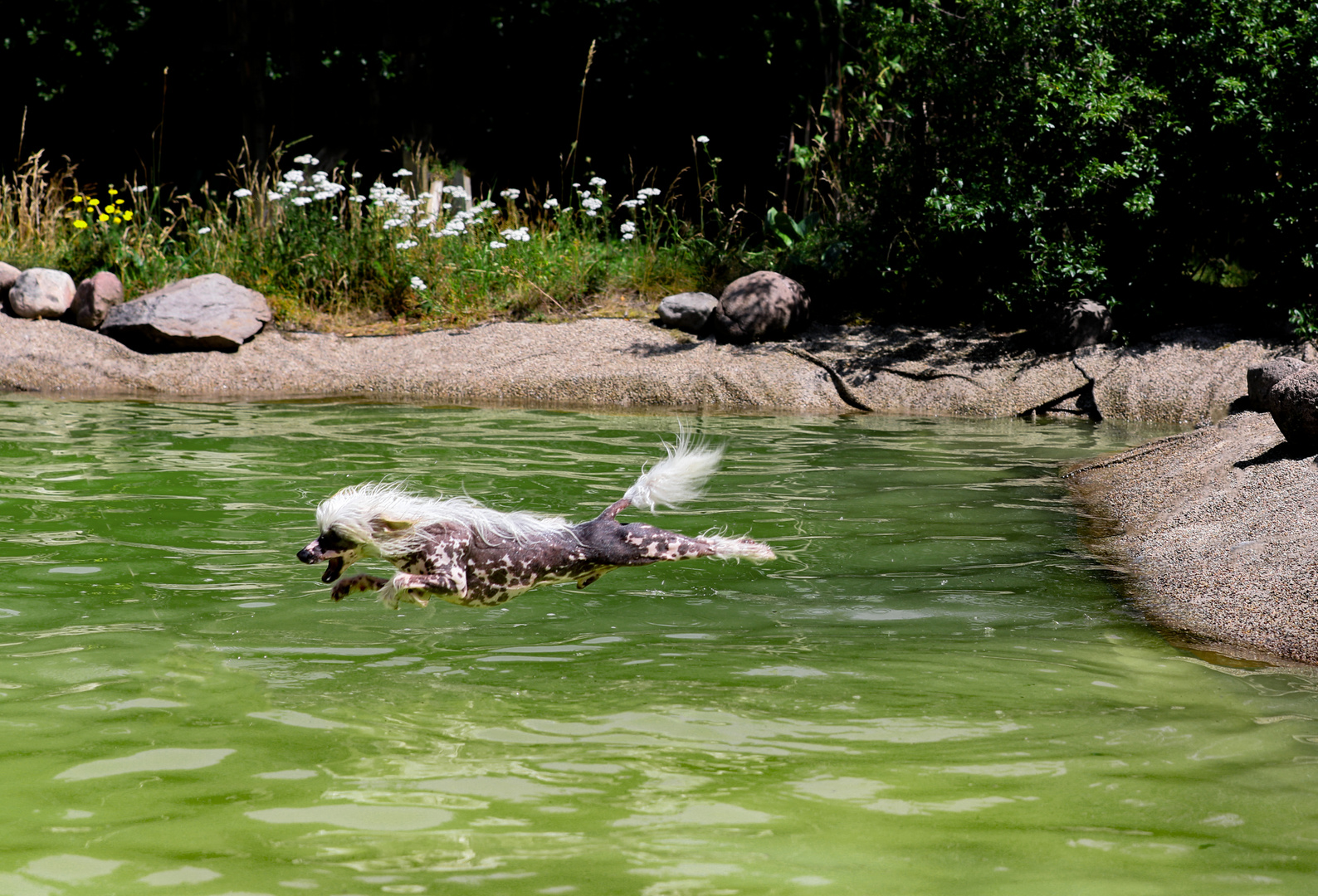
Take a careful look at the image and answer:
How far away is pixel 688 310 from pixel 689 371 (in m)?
1.29

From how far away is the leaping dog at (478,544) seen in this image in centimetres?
454

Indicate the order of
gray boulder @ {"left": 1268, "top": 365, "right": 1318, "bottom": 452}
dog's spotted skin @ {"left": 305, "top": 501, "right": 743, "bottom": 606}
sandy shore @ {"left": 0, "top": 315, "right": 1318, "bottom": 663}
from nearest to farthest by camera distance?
1. dog's spotted skin @ {"left": 305, "top": 501, "right": 743, "bottom": 606}
2. gray boulder @ {"left": 1268, "top": 365, "right": 1318, "bottom": 452}
3. sandy shore @ {"left": 0, "top": 315, "right": 1318, "bottom": 663}

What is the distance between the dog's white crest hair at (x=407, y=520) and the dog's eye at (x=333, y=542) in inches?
0.8

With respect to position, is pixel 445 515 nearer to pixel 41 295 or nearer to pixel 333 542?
pixel 333 542

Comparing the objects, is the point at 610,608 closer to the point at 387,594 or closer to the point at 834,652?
the point at 834,652

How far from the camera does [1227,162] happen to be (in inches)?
523

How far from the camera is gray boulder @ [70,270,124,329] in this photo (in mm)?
14281

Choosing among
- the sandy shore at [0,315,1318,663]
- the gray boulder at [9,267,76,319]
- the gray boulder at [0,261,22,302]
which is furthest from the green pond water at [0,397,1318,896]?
the gray boulder at [0,261,22,302]

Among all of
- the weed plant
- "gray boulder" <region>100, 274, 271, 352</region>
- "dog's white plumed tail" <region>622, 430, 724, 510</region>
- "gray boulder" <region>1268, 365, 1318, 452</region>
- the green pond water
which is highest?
the weed plant

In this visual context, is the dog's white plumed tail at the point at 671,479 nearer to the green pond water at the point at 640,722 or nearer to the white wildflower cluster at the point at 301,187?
the green pond water at the point at 640,722

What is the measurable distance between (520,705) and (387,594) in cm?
63

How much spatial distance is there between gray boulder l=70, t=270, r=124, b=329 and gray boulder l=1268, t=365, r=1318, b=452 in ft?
39.7

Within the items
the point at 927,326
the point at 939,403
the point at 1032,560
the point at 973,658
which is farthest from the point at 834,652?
the point at 927,326

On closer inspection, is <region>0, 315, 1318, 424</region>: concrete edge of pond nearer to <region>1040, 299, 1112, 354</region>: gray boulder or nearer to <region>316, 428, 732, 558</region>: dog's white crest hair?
<region>1040, 299, 1112, 354</region>: gray boulder
